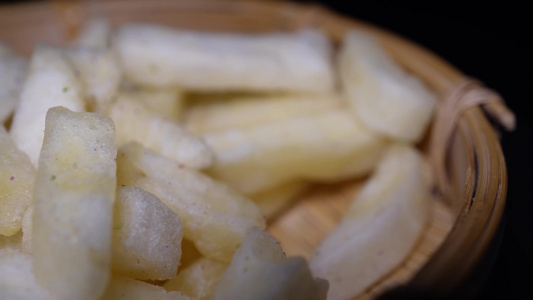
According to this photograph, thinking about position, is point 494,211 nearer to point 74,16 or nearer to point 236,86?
point 236,86

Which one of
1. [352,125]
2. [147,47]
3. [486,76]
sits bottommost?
[486,76]

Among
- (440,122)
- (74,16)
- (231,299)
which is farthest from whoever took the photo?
(74,16)

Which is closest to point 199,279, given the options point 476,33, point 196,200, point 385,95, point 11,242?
point 196,200

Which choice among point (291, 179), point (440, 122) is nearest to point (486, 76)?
point (440, 122)

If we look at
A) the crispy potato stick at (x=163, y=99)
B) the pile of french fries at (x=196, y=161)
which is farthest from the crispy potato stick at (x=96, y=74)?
the crispy potato stick at (x=163, y=99)

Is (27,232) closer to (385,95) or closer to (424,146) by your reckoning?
(385,95)

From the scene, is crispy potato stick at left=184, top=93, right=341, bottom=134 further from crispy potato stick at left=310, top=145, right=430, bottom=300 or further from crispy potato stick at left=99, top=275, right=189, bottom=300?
crispy potato stick at left=99, top=275, right=189, bottom=300

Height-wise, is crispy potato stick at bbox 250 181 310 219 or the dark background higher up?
the dark background

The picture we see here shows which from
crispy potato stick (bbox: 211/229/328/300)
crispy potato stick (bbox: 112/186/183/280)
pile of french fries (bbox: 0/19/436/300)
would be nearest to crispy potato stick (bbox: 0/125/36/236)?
pile of french fries (bbox: 0/19/436/300)
